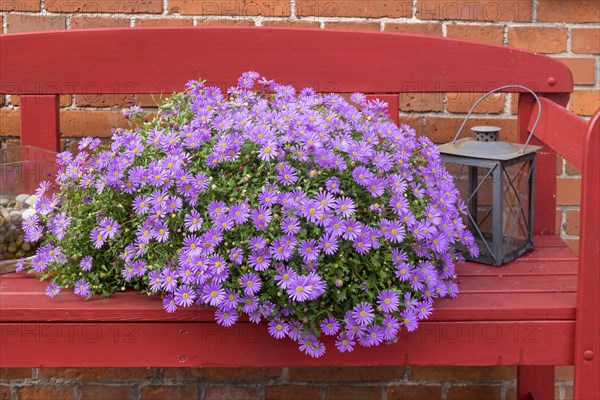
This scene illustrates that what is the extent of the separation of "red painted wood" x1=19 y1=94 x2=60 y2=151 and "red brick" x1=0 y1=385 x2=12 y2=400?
29.7 inches

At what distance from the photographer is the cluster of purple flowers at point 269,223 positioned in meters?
1.35

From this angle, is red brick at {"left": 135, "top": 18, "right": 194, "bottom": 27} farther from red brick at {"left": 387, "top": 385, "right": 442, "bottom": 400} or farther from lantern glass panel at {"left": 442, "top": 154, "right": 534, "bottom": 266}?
red brick at {"left": 387, "top": 385, "right": 442, "bottom": 400}

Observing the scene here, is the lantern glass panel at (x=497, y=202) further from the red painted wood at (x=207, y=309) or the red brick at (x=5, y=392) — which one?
the red brick at (x=5, y=392)

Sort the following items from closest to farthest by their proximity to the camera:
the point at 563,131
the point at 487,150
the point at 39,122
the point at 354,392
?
the point at 563,131 → the point at 487,150 → the point at 39,122 → the point at 354,392

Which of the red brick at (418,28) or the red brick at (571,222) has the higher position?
the red brick at (418,28)

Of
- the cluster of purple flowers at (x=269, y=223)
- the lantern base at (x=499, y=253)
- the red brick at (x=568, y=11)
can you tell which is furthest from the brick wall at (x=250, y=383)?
the red brick at (x=568, y=11)

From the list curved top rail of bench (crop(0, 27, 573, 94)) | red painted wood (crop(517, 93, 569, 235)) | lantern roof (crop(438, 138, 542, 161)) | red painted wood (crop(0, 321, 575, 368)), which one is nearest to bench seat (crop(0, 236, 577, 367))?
red painted wood (crop(0, 321, 575, 368))

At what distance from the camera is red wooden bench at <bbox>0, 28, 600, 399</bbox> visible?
1454mm

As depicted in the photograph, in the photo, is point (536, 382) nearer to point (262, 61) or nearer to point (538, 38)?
point (538, 38)

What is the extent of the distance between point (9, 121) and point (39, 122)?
22 centimetres

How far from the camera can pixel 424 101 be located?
221cm

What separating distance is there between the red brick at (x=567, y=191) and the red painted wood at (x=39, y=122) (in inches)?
52.1

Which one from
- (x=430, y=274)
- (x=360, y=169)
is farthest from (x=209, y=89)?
(x=430, y=274)

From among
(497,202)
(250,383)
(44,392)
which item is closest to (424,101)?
(497,202)
